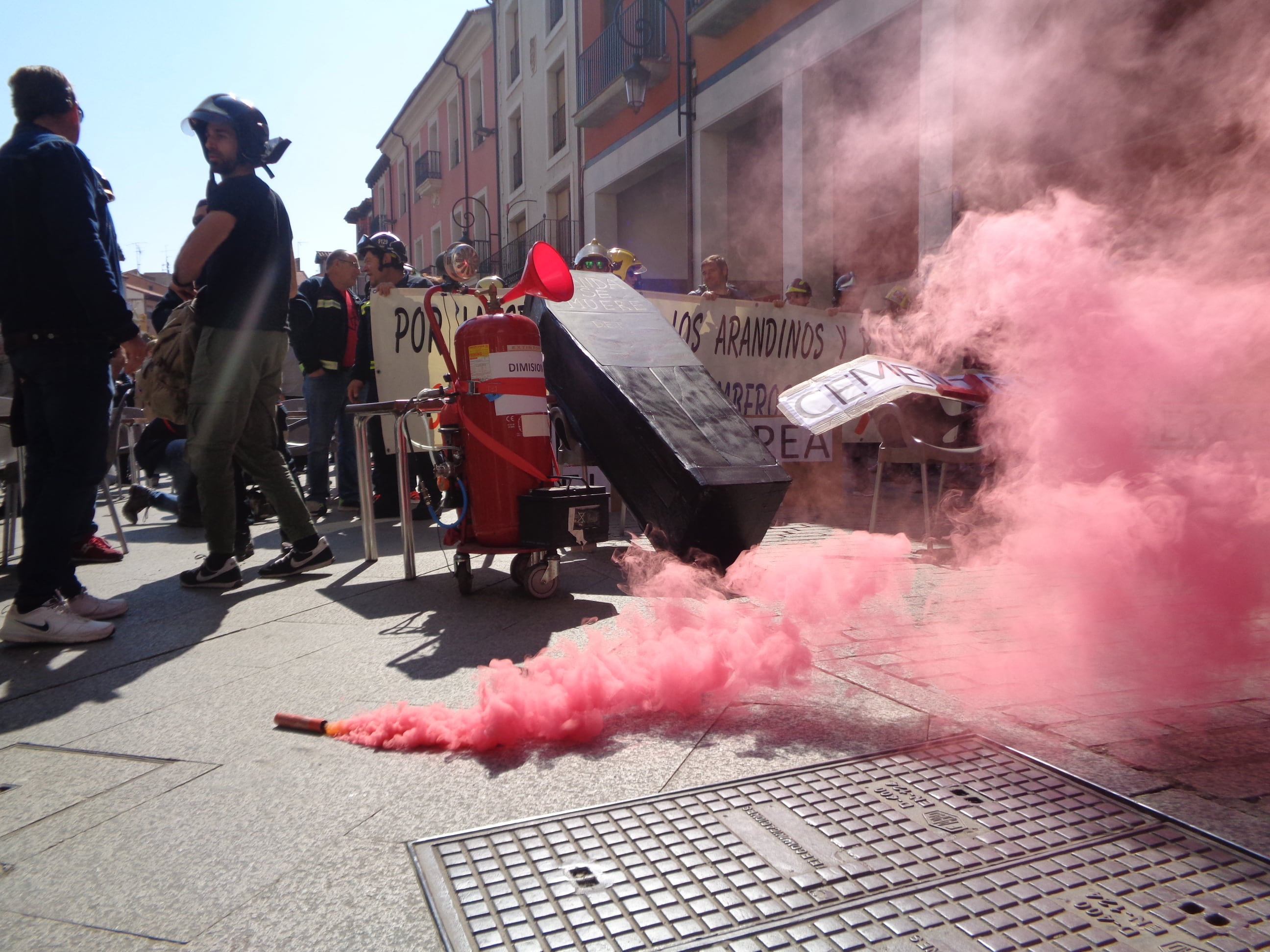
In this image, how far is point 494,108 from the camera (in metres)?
25.7

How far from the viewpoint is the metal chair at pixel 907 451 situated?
15.8 ft

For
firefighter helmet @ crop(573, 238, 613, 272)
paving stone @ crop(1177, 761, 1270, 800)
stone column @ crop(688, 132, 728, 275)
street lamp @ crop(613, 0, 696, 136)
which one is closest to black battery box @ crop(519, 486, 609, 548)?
paving stone @ crop(1177, 761, 1270, 800)

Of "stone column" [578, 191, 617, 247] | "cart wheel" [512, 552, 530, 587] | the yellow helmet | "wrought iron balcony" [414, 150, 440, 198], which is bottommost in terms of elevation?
"cart wheel" [512, 552, 530, 587]

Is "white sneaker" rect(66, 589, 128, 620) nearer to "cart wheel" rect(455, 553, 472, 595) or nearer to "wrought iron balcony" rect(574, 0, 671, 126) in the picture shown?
"cart wheel" rect(455, 553, 472, 595)

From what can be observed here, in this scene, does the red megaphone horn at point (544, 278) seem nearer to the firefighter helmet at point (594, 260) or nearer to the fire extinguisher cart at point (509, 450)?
the fire extinguisher cart at point (509, 450)

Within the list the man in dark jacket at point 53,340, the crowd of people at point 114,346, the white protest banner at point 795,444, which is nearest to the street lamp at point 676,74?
the white protest banner at point 795,444

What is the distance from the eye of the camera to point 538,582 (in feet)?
12.6

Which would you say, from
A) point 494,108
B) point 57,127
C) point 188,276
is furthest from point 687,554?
point 494,108

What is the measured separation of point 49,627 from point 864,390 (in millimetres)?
4082

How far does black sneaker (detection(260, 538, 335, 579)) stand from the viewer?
4.48 metres

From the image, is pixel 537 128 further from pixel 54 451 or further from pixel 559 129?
pixel 54 451

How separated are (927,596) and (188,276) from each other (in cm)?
362

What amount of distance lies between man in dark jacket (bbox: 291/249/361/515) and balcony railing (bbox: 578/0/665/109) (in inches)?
348

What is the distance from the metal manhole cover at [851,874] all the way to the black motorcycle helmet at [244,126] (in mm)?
3557
